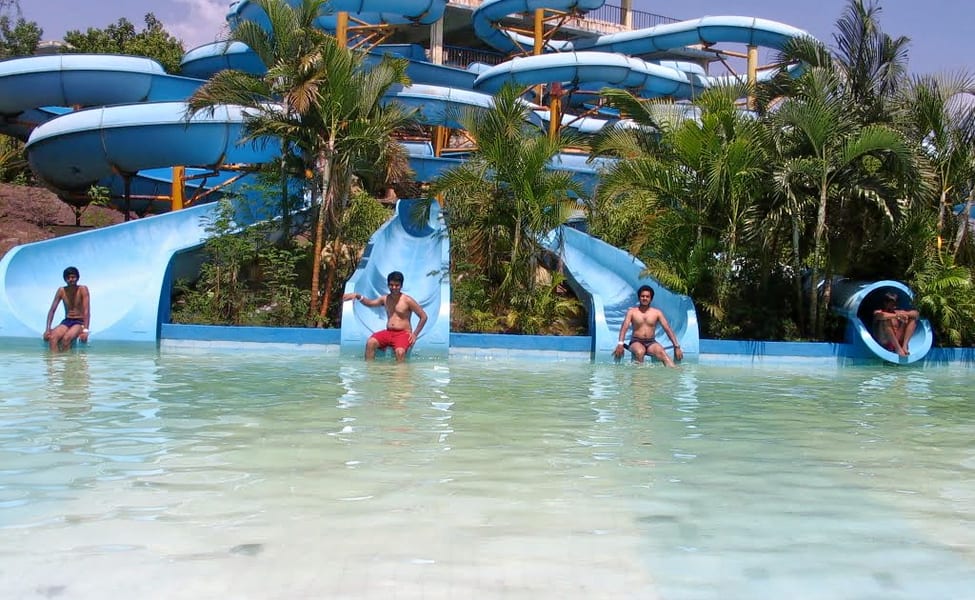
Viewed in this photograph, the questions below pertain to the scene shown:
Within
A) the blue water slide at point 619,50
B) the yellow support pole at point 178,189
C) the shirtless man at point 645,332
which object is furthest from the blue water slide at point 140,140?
the shirtless man at point 645,332

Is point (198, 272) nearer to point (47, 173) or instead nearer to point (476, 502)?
point (47, 173)

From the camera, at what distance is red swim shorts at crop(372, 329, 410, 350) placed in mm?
9438

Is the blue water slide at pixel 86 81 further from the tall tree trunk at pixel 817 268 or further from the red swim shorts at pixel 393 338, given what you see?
the tall tree trunk at pixel 817 268

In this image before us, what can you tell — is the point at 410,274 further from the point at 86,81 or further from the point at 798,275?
the point at 86,81

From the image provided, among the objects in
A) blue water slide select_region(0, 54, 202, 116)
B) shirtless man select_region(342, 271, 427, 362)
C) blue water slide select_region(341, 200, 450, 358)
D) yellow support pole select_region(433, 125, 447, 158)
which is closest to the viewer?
shirtless man select_region(342, 271, 427, 362)

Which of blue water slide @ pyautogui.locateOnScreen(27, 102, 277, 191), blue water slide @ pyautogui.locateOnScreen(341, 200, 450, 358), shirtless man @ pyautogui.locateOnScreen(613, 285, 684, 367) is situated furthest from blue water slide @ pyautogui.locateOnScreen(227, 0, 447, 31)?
shirtless man @ pyautogui.locateOnScreen(613, 285, 684, 367)

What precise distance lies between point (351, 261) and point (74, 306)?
147 inches

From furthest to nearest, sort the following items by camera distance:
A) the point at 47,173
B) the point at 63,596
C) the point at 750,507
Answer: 1. the point at 47,173
2. the point at 750,507
3. the point at 63,596

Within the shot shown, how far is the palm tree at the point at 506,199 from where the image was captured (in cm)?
1141

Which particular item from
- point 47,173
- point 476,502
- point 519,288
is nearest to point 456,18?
point 47,173

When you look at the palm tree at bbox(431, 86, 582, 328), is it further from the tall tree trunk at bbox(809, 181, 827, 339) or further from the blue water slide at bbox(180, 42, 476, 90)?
the blue water slide at bbox(180, 42, 476, 90)

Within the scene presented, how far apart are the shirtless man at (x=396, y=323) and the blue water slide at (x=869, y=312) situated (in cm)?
535

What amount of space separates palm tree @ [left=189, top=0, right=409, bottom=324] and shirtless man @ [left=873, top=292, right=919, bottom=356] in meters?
6.65

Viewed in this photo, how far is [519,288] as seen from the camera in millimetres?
11414
